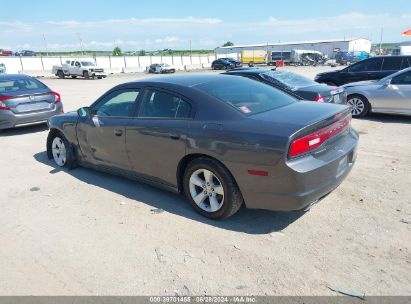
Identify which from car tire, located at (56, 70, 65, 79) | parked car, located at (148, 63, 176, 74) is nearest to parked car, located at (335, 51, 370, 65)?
parked car, located at (148, 63, 176, 74)

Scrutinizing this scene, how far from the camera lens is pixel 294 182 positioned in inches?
129

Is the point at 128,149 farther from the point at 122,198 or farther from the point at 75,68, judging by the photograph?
the point at 75,68

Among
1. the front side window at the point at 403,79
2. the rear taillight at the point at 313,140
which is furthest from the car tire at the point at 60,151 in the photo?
→ the front side window at the point at 403,79

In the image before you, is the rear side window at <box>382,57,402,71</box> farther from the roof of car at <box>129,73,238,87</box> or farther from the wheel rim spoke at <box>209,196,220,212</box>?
the wheel rim spoke at <box>209,196,220,212</box>

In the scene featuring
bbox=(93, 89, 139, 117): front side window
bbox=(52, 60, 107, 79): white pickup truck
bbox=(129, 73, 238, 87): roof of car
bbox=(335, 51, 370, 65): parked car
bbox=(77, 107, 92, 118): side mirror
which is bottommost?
bbox=(335, 51, 370, 65): parked car

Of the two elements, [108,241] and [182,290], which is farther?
[108,241]

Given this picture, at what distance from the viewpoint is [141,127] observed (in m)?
4.40

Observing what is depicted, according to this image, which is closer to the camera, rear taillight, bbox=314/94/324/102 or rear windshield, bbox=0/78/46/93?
rear taillight, bbox=314/94/324/102

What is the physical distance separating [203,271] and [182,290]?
0.96 feet

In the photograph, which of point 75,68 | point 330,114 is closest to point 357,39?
point 75,68

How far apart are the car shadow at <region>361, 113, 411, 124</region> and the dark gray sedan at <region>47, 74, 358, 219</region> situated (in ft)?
18.9

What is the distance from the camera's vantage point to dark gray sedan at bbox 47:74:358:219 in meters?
3.36

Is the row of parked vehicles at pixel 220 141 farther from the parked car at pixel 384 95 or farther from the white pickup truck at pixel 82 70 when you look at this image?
the white pickup truck at pixel 82 70

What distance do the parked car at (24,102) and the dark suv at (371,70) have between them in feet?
29.5
